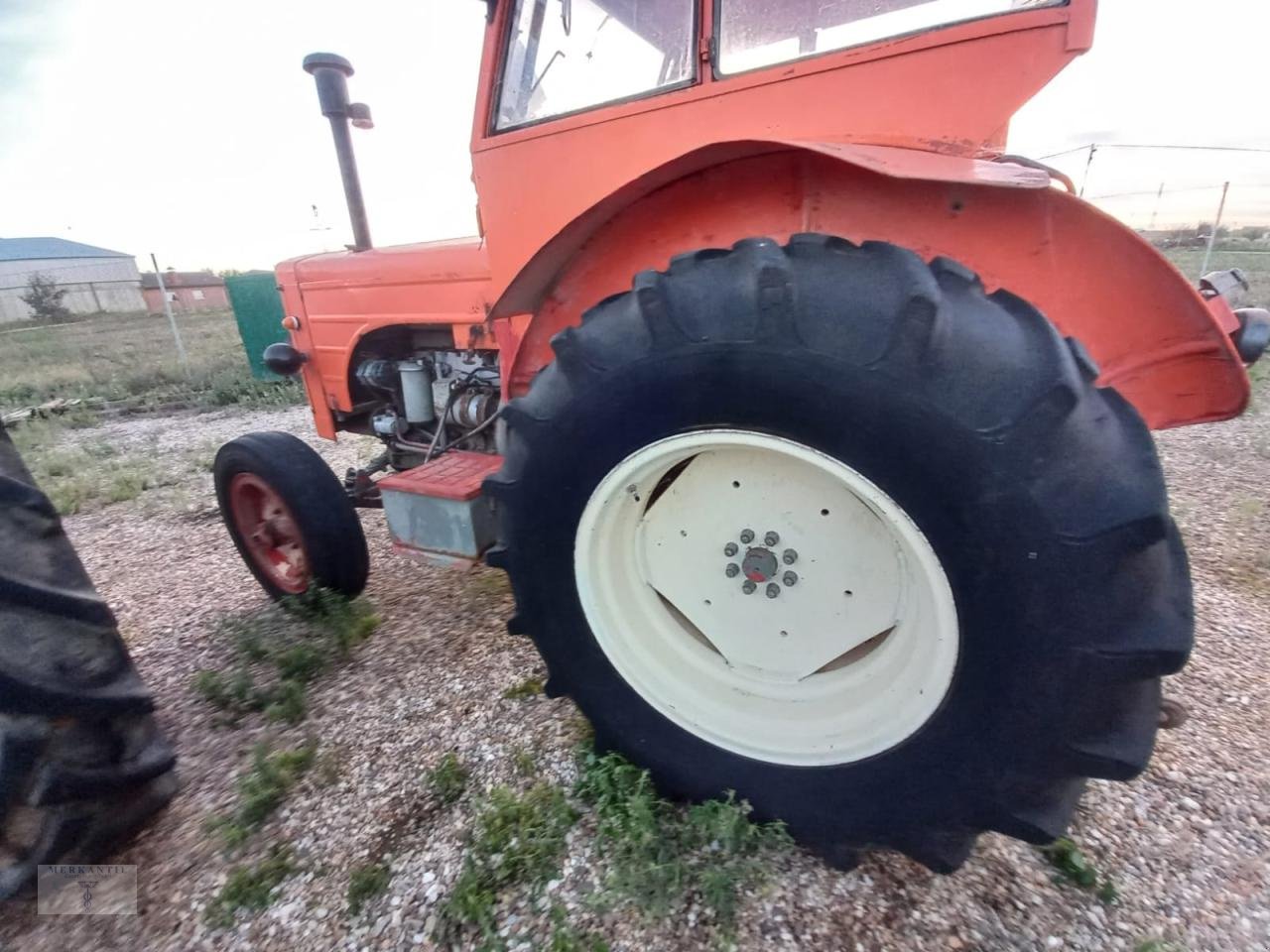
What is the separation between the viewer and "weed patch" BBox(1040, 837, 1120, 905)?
1.40 m

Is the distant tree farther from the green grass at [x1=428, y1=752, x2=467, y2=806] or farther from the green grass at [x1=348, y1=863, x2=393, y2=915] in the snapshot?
the green grass at [x1=348, y1=863, x2=393, y2=915]

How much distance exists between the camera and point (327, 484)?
2594mm

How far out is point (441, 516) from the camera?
208cm

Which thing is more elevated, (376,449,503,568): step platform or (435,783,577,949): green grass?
(376,449,503,568): step platform

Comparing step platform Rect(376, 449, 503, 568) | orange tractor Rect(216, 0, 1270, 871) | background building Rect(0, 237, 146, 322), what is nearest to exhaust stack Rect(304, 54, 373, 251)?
orange tractor Rect(216, 0, 1270, 871)

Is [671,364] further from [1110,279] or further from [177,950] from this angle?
[177,950]

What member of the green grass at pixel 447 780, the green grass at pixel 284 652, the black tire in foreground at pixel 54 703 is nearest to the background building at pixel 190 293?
the green grass at pixel 284 652

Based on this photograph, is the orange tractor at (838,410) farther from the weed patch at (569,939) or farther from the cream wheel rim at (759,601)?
the weed patch at (569,939)

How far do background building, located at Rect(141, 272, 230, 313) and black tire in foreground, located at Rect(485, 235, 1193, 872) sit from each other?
31.3 metres

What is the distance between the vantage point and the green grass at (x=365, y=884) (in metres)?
1.49

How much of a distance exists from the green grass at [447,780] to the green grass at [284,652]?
1.94 feet

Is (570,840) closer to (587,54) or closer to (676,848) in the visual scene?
(676,848)

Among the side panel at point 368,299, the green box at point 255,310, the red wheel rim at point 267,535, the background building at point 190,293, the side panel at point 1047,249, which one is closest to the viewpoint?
the side panel at point 1047,249

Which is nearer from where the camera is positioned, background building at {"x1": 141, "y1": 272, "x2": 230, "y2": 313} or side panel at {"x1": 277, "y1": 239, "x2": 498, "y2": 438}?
side panel at {"x1": 277, "y1": 239, "x2": 498, "y2": 438}
